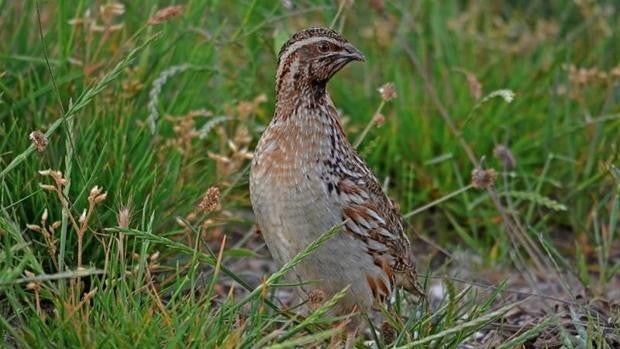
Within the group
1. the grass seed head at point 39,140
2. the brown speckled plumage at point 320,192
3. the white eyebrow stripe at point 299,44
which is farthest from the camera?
the white eyebrow stripe at point 299,44

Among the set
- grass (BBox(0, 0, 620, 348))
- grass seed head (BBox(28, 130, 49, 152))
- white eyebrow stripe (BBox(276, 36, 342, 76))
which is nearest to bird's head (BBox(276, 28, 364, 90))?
white eyebrow stripe (BBox(276, 36, 342, 76))

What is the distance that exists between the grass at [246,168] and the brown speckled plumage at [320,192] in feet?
0.62

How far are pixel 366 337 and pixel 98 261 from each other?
1.10 m

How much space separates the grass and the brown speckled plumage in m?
0.19

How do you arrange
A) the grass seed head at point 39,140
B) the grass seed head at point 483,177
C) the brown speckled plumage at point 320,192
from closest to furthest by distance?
the grass seed head at point 39,140, the brown speckled plumage at point 320,192, the grass seed head at point 483,177

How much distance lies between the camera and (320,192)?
455 cm

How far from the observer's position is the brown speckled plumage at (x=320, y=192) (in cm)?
454

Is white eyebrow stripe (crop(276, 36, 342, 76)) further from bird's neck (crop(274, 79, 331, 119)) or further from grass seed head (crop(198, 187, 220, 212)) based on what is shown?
grass seed head (crop(198, 187, 220, 212))

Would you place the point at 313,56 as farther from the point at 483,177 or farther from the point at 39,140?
the point at 39,140

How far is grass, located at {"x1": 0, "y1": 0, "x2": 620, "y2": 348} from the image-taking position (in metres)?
4.08

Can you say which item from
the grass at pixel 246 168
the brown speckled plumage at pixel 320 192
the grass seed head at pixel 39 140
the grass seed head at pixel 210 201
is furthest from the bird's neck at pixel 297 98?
the grass seed head at pixel 39 140

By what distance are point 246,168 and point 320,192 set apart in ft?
2.80

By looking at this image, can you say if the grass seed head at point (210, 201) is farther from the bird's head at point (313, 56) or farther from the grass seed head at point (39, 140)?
the bird's head at point (313, 56)

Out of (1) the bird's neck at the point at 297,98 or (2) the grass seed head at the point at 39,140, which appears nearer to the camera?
(2) the grass seed head at the point at 39,140
